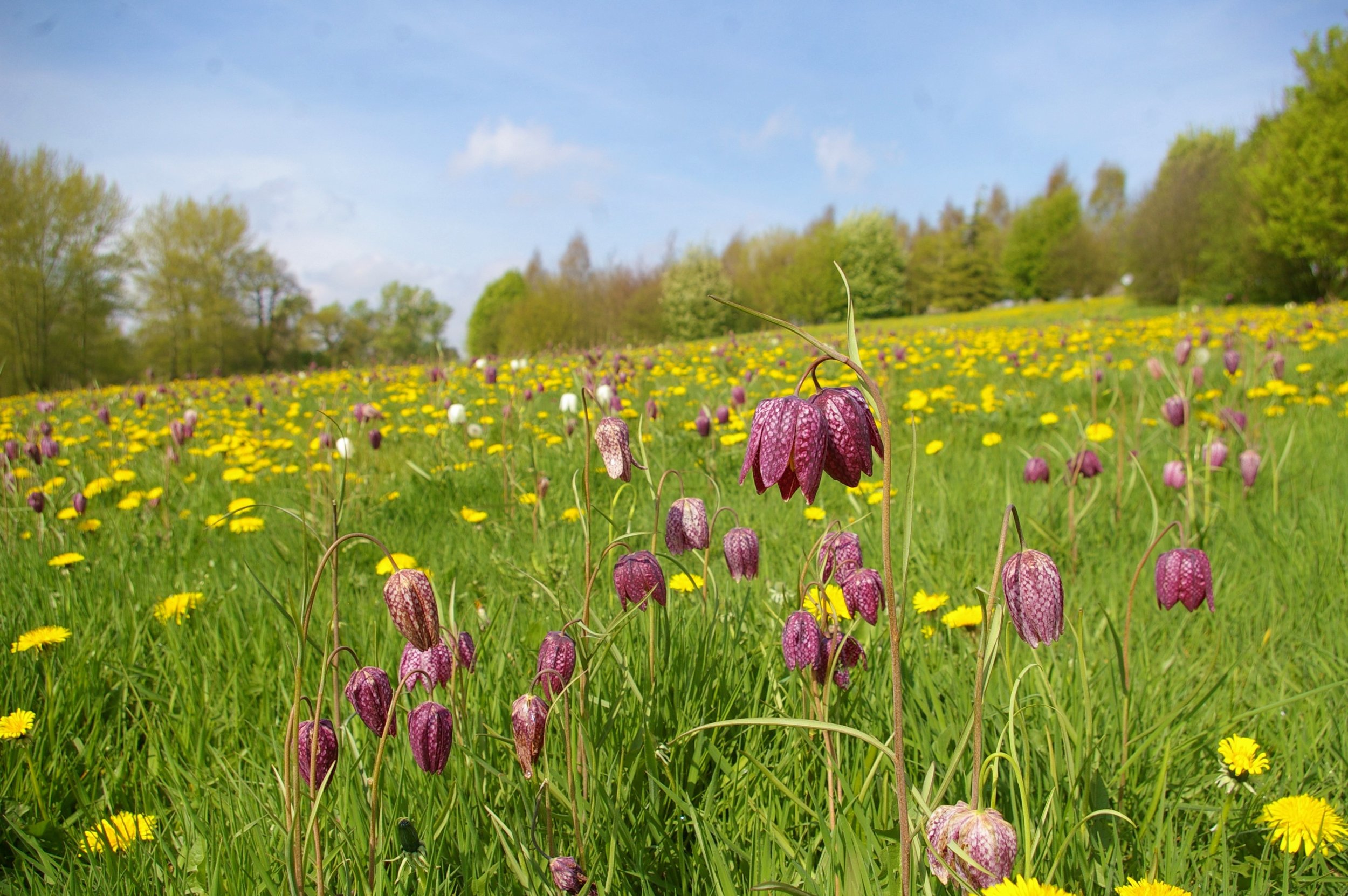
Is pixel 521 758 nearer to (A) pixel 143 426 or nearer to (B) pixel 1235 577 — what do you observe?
(B) pixel 1235 577

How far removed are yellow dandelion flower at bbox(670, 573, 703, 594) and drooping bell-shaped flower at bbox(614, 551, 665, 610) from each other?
0.50 metres

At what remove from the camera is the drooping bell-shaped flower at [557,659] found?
1096 millimetres

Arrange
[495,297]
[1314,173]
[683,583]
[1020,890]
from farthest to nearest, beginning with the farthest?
[495,297], [1314,173], [683,583], [1020,890]

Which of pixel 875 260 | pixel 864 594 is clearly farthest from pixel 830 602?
pixel 875 260

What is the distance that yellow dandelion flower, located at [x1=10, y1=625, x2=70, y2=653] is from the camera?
179cm

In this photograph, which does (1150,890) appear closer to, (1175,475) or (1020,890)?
(1020,890)

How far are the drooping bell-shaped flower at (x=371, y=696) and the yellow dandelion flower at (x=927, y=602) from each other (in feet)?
4.15

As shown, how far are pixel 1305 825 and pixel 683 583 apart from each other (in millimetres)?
1168

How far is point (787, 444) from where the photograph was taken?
2.77 feet

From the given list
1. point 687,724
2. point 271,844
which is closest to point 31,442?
point 271,844

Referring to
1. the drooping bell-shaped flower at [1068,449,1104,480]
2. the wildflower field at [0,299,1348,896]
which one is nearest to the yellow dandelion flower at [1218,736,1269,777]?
the wildflower field at [0,299,1348,896]

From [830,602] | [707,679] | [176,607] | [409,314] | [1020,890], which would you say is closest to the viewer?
[1020,890]

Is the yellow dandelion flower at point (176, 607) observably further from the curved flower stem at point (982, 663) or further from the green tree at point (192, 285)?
the green tree at point (192, 285)

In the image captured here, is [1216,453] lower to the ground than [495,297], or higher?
lower
